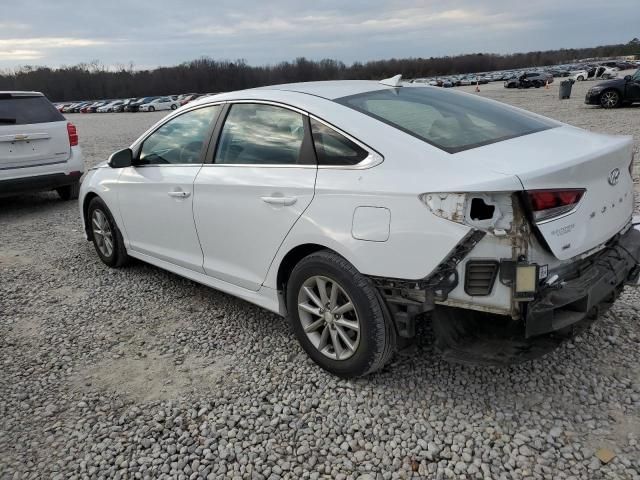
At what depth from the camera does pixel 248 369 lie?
3.35 meters

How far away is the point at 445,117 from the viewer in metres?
3.23

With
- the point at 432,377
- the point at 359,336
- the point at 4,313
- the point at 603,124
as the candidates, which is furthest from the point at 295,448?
the point at 603,124

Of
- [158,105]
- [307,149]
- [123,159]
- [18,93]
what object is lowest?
[123,159]

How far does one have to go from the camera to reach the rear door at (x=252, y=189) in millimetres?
3117

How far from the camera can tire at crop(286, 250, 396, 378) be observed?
2777 millimetres

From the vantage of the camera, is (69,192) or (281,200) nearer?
(281,200)

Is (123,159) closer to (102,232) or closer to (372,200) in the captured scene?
(102,232)

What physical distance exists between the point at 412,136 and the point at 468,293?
0.87 metres

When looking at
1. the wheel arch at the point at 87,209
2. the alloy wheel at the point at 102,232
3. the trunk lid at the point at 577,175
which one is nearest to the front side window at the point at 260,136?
the trunk lid at the point at 577,175

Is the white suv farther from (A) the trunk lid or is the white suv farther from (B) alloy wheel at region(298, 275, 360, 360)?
(A) the trunk lid

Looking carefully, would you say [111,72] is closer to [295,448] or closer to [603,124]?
[603,124]

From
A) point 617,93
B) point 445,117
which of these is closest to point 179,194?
point 445,117

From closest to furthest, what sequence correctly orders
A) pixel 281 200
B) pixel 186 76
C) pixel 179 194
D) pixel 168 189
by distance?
pixel 281 200 → pixel 179 194 → pixel 168 189 → pixel 186 76

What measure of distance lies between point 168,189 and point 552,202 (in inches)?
106
